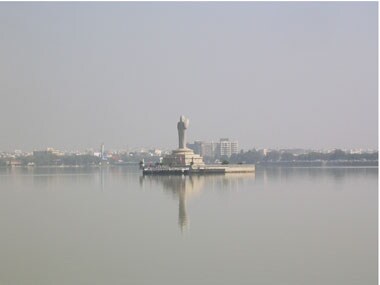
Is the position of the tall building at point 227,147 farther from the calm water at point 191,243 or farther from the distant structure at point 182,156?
the calm water at point 191,243

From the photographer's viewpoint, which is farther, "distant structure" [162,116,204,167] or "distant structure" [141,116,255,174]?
"distant structure" [162,116,204,167]

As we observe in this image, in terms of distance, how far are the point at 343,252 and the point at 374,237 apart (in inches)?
59.4

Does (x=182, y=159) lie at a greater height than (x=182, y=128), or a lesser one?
lesser

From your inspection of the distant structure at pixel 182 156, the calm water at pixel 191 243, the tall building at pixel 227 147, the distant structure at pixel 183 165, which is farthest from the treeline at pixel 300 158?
the calm water at pixel 191 243

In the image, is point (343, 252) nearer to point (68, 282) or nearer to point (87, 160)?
point (68, 282)

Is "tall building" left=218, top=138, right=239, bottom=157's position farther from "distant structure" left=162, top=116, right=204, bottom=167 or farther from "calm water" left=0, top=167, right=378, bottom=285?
"calm water" left=0, top=167, right=378, bottom=285

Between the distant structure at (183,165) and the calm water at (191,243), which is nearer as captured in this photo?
the calm water at (191,243)

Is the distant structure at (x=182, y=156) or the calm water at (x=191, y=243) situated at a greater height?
the distant structure at (x=182, y=156)

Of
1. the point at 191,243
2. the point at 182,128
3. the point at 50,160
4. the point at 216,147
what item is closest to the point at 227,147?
the point at 216,147

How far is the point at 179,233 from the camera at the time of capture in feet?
36.3

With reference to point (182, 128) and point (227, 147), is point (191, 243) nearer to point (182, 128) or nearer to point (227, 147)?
point (182, 128)

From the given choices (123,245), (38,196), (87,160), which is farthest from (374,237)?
(87,160)

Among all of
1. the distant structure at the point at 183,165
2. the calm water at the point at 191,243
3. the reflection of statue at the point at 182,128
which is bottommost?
the calm water at the point at 191,243

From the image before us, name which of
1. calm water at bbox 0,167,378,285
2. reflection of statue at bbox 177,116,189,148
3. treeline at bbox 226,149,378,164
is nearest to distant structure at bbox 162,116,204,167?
reflection of statue at bbox 177,116,189,148
